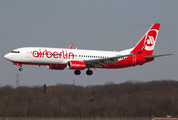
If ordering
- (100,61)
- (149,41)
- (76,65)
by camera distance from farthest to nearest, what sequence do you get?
(149,41), (100,61), (76,65)

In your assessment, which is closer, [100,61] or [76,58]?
[76,58]

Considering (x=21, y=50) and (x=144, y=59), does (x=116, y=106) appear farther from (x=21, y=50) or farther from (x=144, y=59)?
(x=21, y=50)

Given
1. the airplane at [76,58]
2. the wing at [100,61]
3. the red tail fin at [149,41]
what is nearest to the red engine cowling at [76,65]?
the airplane at [76,58]

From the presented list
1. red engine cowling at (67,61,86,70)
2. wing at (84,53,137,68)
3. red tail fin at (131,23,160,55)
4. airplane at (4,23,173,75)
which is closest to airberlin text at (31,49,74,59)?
airplane at (4,23,173,75)

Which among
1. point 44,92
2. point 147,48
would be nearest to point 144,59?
point 147,48

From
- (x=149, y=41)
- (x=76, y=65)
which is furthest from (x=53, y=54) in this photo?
(x=149, y=41)

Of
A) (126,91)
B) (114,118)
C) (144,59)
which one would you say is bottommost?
(114,118)

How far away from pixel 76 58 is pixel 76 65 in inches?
70.5

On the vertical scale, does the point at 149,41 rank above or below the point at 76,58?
above

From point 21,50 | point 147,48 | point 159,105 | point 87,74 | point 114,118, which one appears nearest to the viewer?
point 21,50

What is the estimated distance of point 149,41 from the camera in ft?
223

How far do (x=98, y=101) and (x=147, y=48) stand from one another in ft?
84.5

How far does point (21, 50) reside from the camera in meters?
54.6

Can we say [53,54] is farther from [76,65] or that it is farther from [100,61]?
[100,61]
